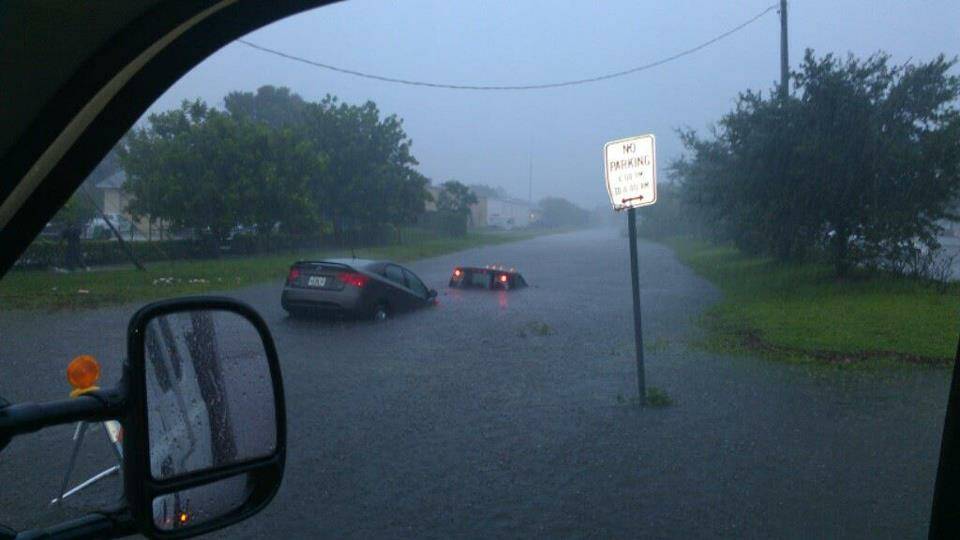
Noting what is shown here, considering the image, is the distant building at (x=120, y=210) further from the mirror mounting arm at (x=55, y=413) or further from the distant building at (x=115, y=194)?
the mirror mounting arm at (x=55, y=413)

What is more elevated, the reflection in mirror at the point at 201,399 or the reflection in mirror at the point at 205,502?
the reflection in mirror at the point at 201,399

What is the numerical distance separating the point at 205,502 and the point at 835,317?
1523cm

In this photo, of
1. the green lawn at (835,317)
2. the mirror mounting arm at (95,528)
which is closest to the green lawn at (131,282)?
the green lawn at (835,317)

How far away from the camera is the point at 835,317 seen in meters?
15.9

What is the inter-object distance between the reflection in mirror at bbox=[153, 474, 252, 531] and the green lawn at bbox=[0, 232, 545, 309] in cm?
904

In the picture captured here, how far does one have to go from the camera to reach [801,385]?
34.2 ft

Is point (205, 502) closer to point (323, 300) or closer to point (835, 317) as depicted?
point (323, 300)

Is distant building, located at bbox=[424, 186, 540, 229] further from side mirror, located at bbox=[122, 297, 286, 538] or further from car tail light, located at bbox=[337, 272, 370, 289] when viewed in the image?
side mirror, located at bbox=[122, 297, 286, 538]

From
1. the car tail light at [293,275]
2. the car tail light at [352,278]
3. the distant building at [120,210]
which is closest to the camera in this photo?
the distant building at [120,210]

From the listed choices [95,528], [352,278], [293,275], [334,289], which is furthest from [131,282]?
[95,528]

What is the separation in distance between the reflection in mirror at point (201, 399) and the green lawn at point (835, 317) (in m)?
10.8

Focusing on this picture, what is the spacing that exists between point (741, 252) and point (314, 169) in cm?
1587

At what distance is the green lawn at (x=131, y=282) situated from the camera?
1335 centimetres

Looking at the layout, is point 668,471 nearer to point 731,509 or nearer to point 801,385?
point 731,509
